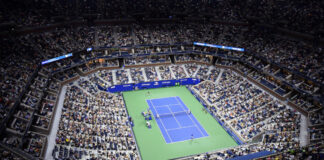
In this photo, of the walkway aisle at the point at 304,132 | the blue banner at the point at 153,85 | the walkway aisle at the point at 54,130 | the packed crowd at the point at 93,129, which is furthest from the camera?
the blue banner at the point at 153,85

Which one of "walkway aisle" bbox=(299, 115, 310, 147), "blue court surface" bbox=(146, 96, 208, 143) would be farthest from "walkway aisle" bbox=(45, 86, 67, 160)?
"walkway aisle" bbox=(299, 115, 310, 147)

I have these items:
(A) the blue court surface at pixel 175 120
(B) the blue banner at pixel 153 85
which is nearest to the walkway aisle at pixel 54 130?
(B) the blue banner at pixel 153 85

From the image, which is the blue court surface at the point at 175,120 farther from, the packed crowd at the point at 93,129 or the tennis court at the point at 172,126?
the packed crowd at the point at 93,129

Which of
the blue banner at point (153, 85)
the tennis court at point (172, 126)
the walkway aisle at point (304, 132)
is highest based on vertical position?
the blue banner at point (153, 85)

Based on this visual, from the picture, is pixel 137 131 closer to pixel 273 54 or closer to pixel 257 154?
pixel 257 154

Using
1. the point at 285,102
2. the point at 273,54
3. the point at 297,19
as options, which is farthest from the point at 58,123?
the point at 297,19
